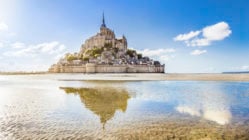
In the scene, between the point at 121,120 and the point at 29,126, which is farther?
the point at 121,120

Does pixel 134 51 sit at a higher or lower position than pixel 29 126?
higher

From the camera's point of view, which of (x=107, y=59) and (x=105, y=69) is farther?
(x=107, y=59)

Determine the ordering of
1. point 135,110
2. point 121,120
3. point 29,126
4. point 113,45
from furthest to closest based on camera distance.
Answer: point 113,45 → point 135,110 → point 121,120 → point 29,126

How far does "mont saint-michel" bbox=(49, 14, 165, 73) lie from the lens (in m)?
149

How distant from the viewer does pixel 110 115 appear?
11.5 metres

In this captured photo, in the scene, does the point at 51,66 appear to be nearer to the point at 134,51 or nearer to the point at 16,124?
the point at 134,51

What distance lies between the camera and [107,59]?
500ft

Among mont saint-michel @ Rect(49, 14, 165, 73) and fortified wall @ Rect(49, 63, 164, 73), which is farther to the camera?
mont saint-michel @ Rect(49, 14, 165, 73)

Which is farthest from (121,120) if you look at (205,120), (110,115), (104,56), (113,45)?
(113,45)

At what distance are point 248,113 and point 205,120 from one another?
9.88ft

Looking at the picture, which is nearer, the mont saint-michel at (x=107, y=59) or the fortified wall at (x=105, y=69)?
the fortified wall at (x=105, y=69)

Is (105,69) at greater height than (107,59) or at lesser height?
lesser

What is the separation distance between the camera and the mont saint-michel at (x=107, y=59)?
149125mm

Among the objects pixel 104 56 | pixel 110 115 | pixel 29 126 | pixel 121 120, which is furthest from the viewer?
pixel 104 56
